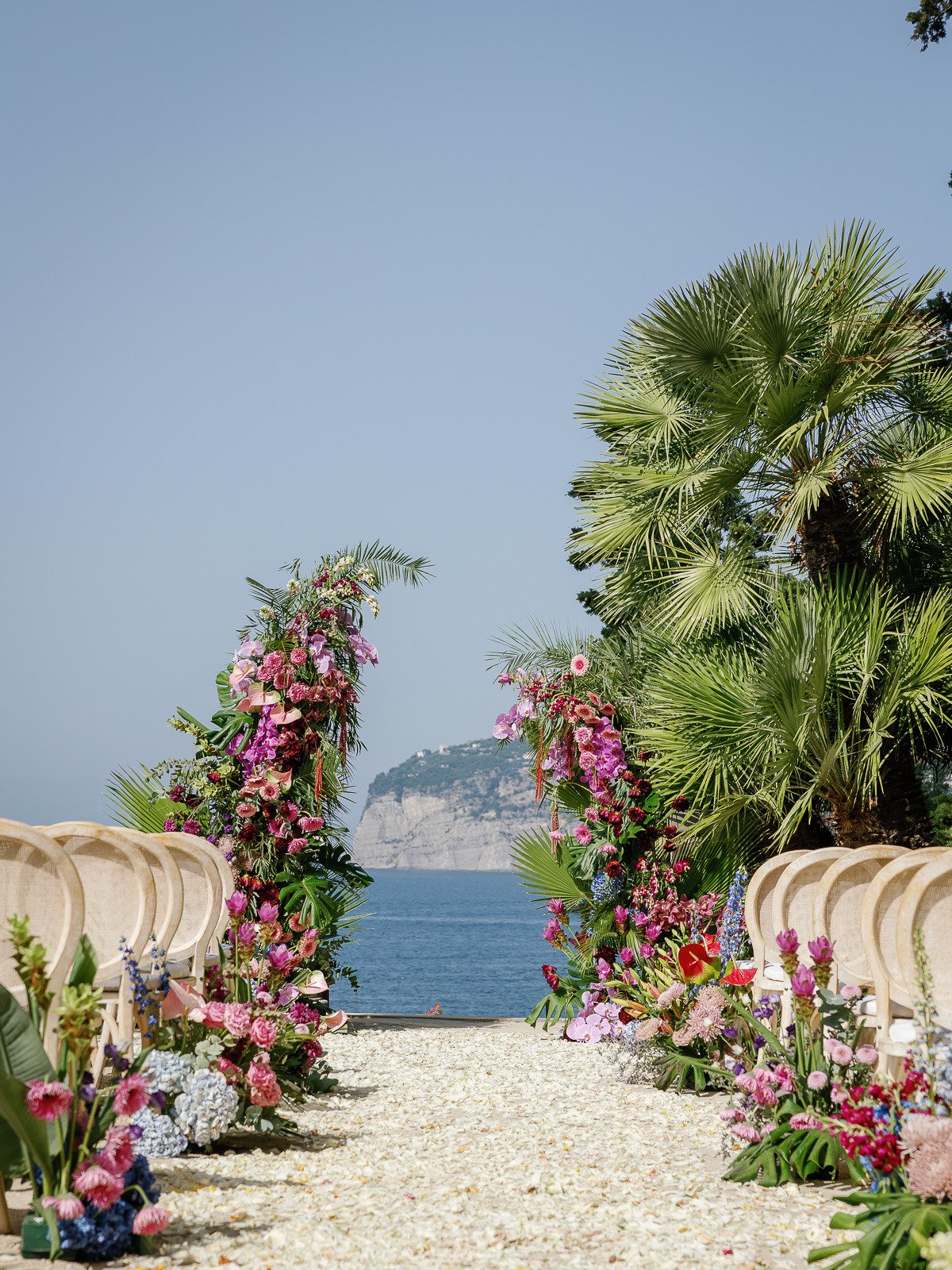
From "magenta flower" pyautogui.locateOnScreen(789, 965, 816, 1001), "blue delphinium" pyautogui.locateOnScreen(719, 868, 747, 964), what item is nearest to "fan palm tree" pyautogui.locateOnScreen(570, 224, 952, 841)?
"blue delphinium" pyautogui.locateOnScreen(719, 868, 747, 964)

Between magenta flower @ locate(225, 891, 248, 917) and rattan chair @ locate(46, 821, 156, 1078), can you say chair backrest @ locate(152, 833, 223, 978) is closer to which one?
magenta flower @ locate(225, 891, 248, 917)

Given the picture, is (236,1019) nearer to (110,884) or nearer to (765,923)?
(110,884)

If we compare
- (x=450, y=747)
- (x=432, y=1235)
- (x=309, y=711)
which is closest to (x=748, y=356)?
(x=309, y=711)

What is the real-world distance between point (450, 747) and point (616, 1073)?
137m

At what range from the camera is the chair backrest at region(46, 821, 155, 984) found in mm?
4254

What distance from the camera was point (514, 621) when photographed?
9.35m

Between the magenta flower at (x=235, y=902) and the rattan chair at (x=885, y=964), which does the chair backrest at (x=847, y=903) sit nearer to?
the rattan chair at (x=885, y=964)

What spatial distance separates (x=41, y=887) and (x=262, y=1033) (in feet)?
3.78

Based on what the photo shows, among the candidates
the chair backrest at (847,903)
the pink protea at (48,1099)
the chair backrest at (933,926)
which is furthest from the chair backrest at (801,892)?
the pink protea at (48,1099)

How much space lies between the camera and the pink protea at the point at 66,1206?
2.61m

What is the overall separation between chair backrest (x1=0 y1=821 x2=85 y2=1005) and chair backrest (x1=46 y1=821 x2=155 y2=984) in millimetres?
839

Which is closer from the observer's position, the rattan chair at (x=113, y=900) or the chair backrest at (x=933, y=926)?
the chair backrest at (x=933, y=926)

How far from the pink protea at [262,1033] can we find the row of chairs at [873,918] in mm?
2074

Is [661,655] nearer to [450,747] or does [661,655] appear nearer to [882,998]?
[882,998]
